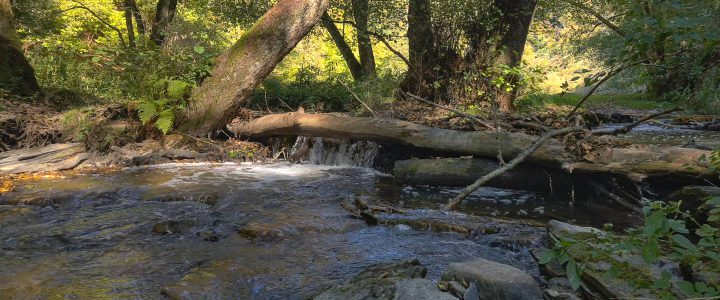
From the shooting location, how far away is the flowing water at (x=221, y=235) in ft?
12.4

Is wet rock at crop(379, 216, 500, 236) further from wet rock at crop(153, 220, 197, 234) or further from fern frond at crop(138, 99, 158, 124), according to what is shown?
fern frond at crop(138, 99, 158, 124)

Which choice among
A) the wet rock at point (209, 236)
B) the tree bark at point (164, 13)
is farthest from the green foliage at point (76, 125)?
the tree bark at point (164, 13)

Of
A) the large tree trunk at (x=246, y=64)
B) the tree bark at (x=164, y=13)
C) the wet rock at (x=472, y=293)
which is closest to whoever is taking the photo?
the wet rock at (x=472, y=293)

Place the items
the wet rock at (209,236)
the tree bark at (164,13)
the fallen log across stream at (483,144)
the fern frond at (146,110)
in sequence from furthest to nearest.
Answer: the tree bark at (164,13), the fern frond at (146,110), the fallen log across stream at (483,144), the wet rock at (209,236)

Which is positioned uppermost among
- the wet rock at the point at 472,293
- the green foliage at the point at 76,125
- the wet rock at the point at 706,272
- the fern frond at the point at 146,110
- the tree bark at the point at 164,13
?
the tree bark at the point at 164,13

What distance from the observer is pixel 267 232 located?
4934mm

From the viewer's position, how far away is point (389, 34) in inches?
547

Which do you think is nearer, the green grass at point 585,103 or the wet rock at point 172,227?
the wet rock at point 172,227

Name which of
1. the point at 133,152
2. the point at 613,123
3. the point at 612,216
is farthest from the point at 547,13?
the point at 133,152

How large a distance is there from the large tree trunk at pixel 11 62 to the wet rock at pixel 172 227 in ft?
23.7

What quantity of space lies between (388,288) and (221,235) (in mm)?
2302

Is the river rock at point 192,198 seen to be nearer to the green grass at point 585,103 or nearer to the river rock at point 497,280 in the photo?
the river rock at point 497,280

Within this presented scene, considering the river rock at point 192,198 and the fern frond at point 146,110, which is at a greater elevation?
the fern frond at point 146,110

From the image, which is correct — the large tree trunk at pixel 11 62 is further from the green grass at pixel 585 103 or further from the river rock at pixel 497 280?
the green grass at pixel 585 103
